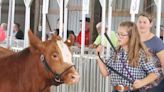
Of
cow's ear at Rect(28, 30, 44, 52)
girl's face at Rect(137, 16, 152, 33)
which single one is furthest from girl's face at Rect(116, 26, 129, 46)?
cow's ear at Rect(28, 30, 44, 52)

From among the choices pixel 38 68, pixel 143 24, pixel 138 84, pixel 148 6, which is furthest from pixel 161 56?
pixel 148 6

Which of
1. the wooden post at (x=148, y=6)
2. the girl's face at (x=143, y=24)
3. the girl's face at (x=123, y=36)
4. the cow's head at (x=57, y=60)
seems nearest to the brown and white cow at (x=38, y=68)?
the cow's head at (x=57, y=60)

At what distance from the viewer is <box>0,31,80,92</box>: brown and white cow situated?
3428mm

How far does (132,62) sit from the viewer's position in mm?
3729

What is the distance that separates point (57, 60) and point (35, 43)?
0.68 feet

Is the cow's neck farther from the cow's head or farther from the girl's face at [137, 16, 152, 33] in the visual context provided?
the girl's face at [137, 16, 152, 33]

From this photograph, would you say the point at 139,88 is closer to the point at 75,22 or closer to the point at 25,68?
the point at 25,68

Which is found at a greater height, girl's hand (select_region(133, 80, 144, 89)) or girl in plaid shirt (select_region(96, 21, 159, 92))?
girl in plaid shirt (select_region(96, 21, 159, 92))

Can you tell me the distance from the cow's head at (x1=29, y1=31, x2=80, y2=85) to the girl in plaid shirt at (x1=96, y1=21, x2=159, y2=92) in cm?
53

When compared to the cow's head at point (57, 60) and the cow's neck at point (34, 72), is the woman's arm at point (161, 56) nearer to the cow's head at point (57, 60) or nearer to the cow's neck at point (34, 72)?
the cow's head at point (57, 60)

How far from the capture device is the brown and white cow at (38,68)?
3.43m

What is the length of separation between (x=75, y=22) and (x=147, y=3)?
Answer: 2058 mm

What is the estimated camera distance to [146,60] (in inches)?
147

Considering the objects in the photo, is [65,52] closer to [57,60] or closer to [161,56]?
[57,60]
